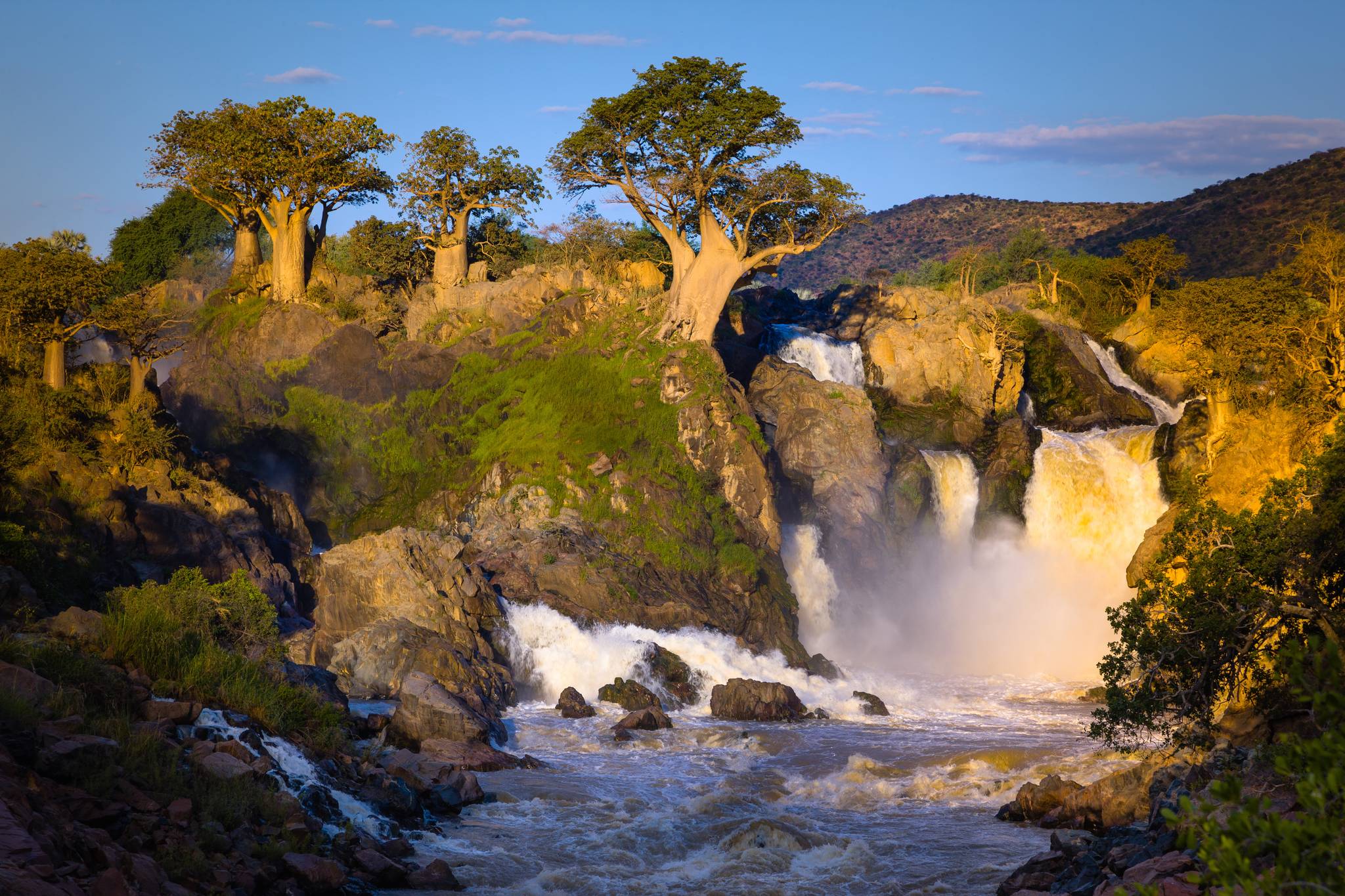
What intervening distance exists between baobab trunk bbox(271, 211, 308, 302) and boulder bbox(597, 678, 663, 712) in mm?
24771

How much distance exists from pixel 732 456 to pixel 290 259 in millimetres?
20748

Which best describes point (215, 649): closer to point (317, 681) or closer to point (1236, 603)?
point (317, 681)

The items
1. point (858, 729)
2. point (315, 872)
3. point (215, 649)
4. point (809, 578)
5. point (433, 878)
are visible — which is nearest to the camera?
point (315, 872)

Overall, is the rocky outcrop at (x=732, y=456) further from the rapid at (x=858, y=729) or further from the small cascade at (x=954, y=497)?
the small cascade at (x=954, y=497)

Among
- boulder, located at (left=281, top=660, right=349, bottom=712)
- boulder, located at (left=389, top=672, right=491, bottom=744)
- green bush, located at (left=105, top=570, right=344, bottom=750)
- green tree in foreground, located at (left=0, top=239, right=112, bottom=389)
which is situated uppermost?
green tree in foreground, located at (left=0, top=239, right=112, bottom=389)

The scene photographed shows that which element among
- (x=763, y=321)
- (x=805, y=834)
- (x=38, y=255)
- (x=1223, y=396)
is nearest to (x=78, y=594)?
(x=38, y=255)

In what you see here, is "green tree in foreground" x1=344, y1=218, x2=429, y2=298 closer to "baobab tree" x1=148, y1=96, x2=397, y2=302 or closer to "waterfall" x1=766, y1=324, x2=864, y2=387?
"baobab tree" x1=148, y1=96, x2=397, y2=302

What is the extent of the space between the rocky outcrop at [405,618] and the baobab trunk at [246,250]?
20211 mm

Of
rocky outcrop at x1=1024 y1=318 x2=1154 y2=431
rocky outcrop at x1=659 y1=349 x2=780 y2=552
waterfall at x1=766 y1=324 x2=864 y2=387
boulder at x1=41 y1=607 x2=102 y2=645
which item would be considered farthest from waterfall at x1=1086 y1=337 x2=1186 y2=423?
boulder at x1=41 y1=607 x2=102 y2=645

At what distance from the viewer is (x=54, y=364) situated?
32.3 m

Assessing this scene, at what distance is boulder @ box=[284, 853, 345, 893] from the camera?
14.3 m

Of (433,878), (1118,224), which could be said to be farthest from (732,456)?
(1118,224)

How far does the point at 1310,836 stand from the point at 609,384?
35.2 meters

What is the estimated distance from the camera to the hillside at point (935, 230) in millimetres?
111500
